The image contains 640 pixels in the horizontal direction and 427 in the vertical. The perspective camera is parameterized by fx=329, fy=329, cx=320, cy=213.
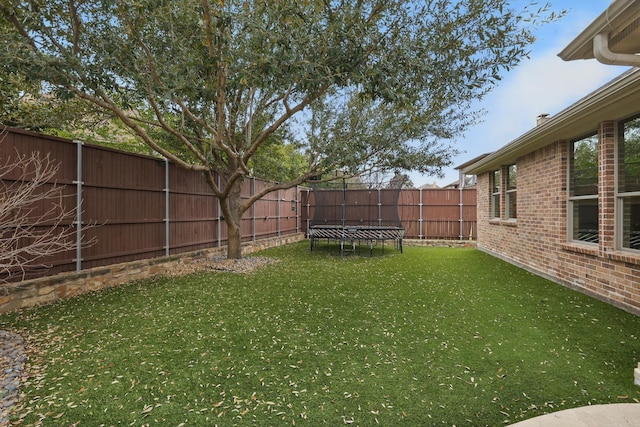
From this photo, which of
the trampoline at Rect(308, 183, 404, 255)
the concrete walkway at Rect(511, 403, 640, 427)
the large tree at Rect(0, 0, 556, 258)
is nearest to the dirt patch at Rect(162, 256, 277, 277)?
the large tree at Rect(0, 0, 556, 258)

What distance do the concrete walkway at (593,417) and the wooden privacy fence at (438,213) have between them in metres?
11.4

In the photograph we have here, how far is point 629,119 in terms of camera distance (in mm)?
4168

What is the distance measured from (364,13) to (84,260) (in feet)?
18.1

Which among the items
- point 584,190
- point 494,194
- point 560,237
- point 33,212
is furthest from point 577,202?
point 33,212

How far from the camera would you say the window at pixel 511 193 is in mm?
8039

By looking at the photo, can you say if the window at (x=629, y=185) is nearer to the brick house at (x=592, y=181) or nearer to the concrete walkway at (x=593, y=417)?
the brick house at (x=592, y=181)

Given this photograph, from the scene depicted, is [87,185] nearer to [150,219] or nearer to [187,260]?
[150,219]

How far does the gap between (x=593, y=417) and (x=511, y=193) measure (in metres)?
7.26

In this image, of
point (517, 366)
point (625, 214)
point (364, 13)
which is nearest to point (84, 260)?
point (364, 13)

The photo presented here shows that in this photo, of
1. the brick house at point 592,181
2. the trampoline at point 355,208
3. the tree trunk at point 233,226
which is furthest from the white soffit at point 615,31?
the trampoline at point 355,208

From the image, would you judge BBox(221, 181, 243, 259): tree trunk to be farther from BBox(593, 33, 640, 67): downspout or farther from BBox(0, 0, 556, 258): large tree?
BBox(593, 33, 640, 67): downspout

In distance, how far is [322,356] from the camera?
3.01m

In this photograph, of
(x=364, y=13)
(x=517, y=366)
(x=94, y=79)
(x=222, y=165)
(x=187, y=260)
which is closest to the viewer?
(x=517, y=366)

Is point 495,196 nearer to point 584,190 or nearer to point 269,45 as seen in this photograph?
point 584,190
